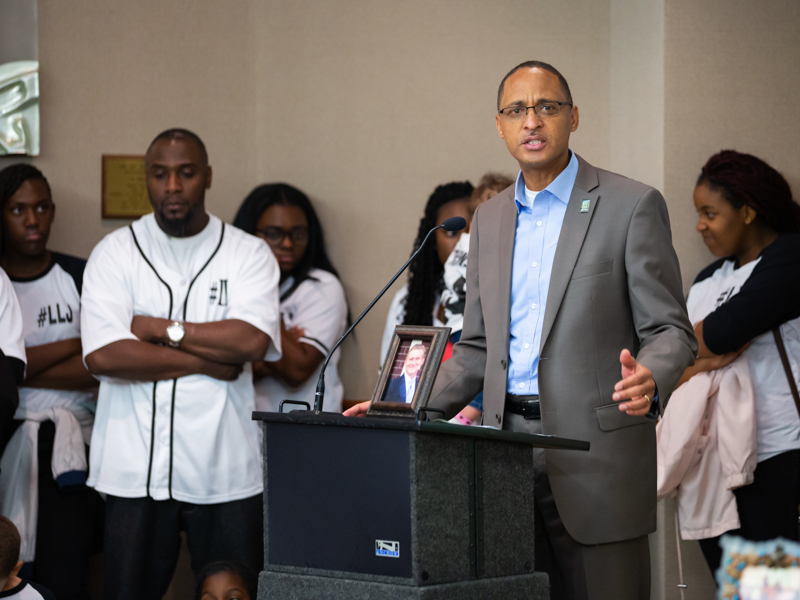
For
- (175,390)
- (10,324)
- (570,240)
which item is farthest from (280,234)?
(570,240)

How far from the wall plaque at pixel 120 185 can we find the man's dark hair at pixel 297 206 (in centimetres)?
53

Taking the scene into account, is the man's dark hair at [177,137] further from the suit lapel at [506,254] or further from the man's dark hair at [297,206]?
the suit lapel at [506,254]

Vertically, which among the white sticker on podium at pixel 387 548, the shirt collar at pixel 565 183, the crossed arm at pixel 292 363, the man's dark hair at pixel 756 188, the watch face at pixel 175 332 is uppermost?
the man's dark hair at pixel 756 188

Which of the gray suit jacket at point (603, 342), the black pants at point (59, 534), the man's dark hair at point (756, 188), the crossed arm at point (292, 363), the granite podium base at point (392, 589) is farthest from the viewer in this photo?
the crossed arm at point (292, 363)

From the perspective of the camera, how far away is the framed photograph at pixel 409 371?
193cm

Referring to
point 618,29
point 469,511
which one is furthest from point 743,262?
point 469,511

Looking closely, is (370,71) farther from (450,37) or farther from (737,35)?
(737,35)

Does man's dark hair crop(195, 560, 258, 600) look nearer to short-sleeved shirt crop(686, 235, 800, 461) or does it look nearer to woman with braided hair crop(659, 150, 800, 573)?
woman with braided hair crop(659, 150, 800, 573)

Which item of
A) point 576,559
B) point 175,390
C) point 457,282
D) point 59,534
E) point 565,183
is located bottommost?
point 59,534

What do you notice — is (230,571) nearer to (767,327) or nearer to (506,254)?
(506,254)

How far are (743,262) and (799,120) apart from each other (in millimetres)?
820

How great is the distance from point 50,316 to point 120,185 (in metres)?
0.95

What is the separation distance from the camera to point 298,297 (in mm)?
4789

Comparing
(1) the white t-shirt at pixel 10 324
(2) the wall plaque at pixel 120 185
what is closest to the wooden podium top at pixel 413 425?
(1) the white t-shirt at pixel 10 324
